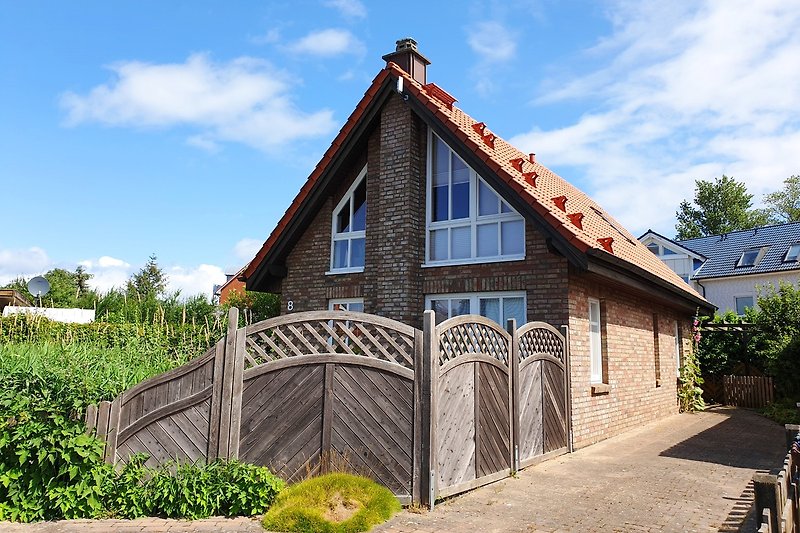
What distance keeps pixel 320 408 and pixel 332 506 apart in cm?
120

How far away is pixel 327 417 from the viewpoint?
675cm

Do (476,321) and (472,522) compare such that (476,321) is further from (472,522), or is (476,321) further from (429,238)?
(429,238)

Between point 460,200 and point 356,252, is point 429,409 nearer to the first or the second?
point 460,200

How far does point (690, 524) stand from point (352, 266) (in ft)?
27.4

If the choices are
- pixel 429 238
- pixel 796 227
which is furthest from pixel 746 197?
pixel 429 238

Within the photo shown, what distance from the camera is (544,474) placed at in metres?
8.05

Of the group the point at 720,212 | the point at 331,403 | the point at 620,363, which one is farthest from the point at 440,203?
the point at 720,212

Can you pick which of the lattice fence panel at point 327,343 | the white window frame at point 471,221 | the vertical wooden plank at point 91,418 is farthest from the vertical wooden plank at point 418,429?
the white window frame at point 471,221

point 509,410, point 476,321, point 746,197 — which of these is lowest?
point 509,410

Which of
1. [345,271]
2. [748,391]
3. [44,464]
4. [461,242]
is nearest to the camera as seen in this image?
[44,464]

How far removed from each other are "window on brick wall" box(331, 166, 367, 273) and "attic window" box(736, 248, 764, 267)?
2878cm

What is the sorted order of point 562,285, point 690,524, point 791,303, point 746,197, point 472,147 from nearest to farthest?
point 690,524 < point 562,285 < point 472,147 < point 791,303 < point 746,197

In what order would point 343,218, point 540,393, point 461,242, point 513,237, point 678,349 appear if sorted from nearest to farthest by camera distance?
point 540,393 → point 513,237 → point 461,242 → point 343,218 → point 678,349

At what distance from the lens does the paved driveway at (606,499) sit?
5809 mm
